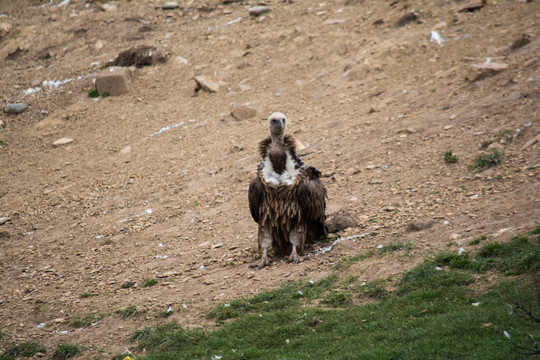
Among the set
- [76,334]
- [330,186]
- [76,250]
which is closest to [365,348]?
[76,334]

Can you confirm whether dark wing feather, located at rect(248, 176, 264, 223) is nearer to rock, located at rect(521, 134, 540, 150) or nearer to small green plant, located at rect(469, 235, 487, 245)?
small green plant, located at rect(469, 235, 487, 245)

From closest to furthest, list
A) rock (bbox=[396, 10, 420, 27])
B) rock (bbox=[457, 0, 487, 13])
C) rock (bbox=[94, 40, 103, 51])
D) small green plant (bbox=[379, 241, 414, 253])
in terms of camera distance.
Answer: small green plant (bbox=[379, 241, 414, 253]) → rock (bbox=[457, 0, 487, 13]) → rock (bbox=[396, 10, 420, 27]) → rock (bbox=[94, 40, 103, 51])

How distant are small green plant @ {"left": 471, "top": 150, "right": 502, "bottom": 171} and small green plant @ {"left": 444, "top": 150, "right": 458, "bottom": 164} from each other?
1.20ft

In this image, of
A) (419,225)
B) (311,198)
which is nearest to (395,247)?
(419,225)

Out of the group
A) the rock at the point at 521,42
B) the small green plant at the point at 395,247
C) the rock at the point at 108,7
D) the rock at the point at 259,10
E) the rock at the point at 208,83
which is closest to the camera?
the small green plant at the point at 395,247

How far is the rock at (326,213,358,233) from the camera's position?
8195mm

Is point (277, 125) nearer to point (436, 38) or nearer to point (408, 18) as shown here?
point (436, 38)

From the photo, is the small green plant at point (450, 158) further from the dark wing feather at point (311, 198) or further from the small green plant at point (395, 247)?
the small green plant at point (395, 247)

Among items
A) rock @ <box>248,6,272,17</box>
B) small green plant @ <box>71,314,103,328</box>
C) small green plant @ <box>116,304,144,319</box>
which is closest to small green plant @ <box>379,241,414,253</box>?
small green plant @ <box>116,304,144,319</box>

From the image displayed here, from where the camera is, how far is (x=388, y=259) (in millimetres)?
6664

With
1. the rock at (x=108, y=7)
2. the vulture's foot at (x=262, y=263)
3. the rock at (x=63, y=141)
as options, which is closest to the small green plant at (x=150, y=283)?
the vulture's foot at (x=262, y=263)

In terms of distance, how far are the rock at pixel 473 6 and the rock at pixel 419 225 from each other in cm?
1056

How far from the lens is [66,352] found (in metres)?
6.14

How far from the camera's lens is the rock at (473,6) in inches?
616
